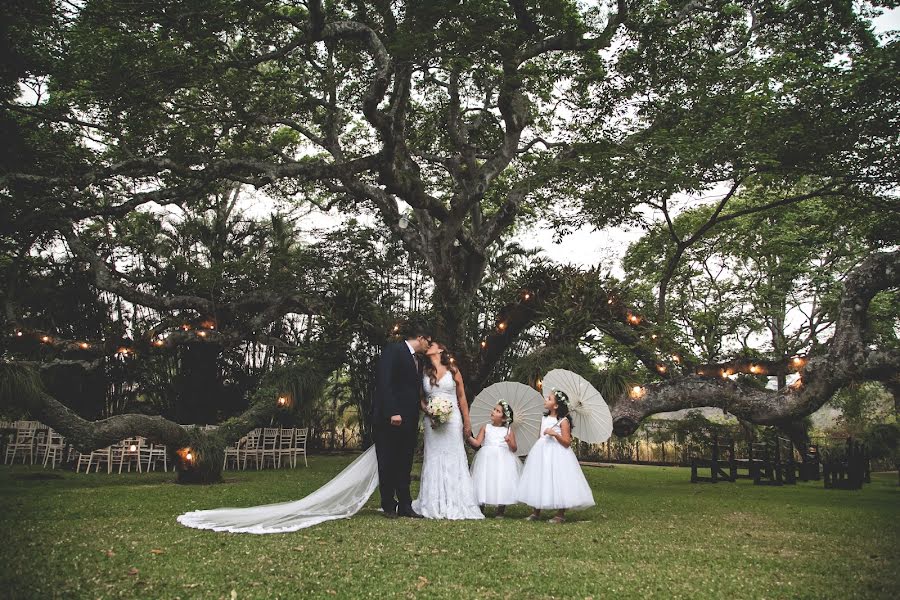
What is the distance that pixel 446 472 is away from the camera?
630cm

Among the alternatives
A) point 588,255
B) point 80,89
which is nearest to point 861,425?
point 588,255

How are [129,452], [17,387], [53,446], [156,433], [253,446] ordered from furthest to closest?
[253,446], [53,446], [129,452], [156,433], [17,387]

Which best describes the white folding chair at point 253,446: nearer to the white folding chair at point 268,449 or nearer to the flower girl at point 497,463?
the white folding chair at point 268,449

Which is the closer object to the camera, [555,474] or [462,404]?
[555,474]

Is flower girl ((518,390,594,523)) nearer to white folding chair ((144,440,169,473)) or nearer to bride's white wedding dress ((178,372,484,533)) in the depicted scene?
bride's white wedding dress ((178,372,484,533))

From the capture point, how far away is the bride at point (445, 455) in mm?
6207

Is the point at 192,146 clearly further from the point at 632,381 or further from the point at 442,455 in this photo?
the point at 632,381

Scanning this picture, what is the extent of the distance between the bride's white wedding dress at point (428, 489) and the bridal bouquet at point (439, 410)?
0.10m

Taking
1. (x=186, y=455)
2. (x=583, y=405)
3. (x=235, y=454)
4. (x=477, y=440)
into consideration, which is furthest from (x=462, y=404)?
(x=235, y=454)

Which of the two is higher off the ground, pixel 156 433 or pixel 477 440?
pixel 477 440

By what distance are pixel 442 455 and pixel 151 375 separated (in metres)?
10.8

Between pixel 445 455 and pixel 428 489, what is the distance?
369mm

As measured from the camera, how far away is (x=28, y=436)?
13984 millimetres

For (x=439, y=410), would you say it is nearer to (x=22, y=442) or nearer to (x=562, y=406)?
(x=562, y=406)
